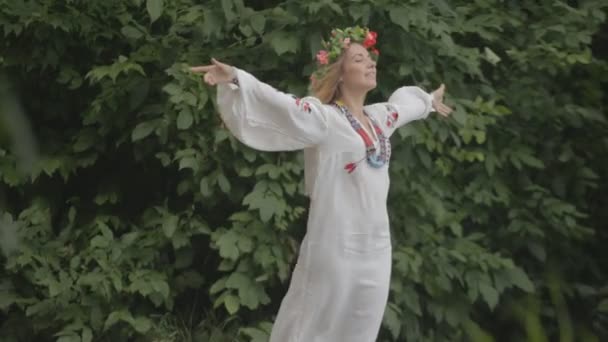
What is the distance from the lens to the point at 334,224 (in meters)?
2.69

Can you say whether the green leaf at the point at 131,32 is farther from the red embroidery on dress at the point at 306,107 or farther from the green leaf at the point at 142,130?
the red embroidery on dress at the point at 306,107

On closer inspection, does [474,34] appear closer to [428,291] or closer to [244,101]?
[428,291]

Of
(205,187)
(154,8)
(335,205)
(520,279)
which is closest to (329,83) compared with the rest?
(335,205)

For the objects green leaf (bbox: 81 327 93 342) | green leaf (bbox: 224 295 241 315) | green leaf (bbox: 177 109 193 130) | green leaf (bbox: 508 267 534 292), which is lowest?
green leaf (bbox: 508 267 534 292)

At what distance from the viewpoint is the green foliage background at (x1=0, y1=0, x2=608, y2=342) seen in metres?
4.01

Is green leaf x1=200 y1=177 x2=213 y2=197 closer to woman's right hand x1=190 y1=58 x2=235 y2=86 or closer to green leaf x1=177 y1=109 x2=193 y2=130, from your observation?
green leaf x1=177 y1=109 x2=193 y2=130

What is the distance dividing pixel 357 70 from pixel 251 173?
52.9 inches

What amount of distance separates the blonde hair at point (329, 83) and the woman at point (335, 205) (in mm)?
26

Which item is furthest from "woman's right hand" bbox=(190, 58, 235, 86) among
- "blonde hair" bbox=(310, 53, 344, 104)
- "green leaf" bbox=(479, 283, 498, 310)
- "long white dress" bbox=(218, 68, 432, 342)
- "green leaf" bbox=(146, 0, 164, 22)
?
"green leaf" bbox=(479, 283, 498, 310)

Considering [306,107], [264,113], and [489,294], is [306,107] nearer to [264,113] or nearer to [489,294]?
[264,113]

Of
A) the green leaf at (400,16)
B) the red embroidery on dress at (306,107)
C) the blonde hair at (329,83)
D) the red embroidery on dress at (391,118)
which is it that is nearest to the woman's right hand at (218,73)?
the red embroidery on dress at (306,107)

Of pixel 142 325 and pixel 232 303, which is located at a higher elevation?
pixel 232 303

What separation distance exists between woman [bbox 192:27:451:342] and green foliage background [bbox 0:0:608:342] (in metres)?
1.06

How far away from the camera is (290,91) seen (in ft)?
13.4
